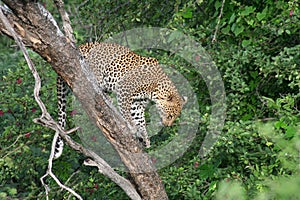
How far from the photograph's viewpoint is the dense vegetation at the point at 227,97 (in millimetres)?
4551

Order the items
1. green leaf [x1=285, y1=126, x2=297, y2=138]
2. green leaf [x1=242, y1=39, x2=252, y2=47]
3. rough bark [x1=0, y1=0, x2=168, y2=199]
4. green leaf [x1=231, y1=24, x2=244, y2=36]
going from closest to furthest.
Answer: rough bark [x1=0, y1=0, x2=168, y2=199] < green leaf [x1=285, y1=126, x2=297, y2=138] < green leaf [x1=242, y1=39, x2=252, y2=47] < green leaf [x1=231, y1=24, x2=244, y2=36]

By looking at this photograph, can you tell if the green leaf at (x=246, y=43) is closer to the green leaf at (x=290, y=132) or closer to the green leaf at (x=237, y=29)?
the green leaf at (x=237, y=29)

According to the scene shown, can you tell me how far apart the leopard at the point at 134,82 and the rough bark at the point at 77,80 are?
67.0 inches

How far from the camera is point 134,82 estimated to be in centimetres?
610

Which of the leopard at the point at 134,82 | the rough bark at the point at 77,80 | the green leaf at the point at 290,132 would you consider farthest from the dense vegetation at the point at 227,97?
the rough bark at the point at 77,80

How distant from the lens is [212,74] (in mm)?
5551

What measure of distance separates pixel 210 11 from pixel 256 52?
118cm

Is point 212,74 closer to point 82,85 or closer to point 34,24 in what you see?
point 82,85

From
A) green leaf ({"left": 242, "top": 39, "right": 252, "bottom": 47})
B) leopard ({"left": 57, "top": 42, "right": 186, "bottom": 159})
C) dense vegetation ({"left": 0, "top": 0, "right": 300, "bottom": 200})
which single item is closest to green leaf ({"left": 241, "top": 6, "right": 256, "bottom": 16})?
dense vegetation ({"left": 0, "top": 0, "right": 300, "bottom": 200})

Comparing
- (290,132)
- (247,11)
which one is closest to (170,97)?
(247,11)

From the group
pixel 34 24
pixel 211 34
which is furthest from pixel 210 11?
pixel 34 24

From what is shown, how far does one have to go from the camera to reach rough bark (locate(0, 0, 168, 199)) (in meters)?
3.61

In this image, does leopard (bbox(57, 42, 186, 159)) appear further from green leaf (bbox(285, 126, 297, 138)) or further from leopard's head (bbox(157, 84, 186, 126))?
green leaf (bbox(285, 126, 297, 138))

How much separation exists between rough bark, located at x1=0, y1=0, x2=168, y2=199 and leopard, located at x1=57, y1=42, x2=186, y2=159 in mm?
1703
